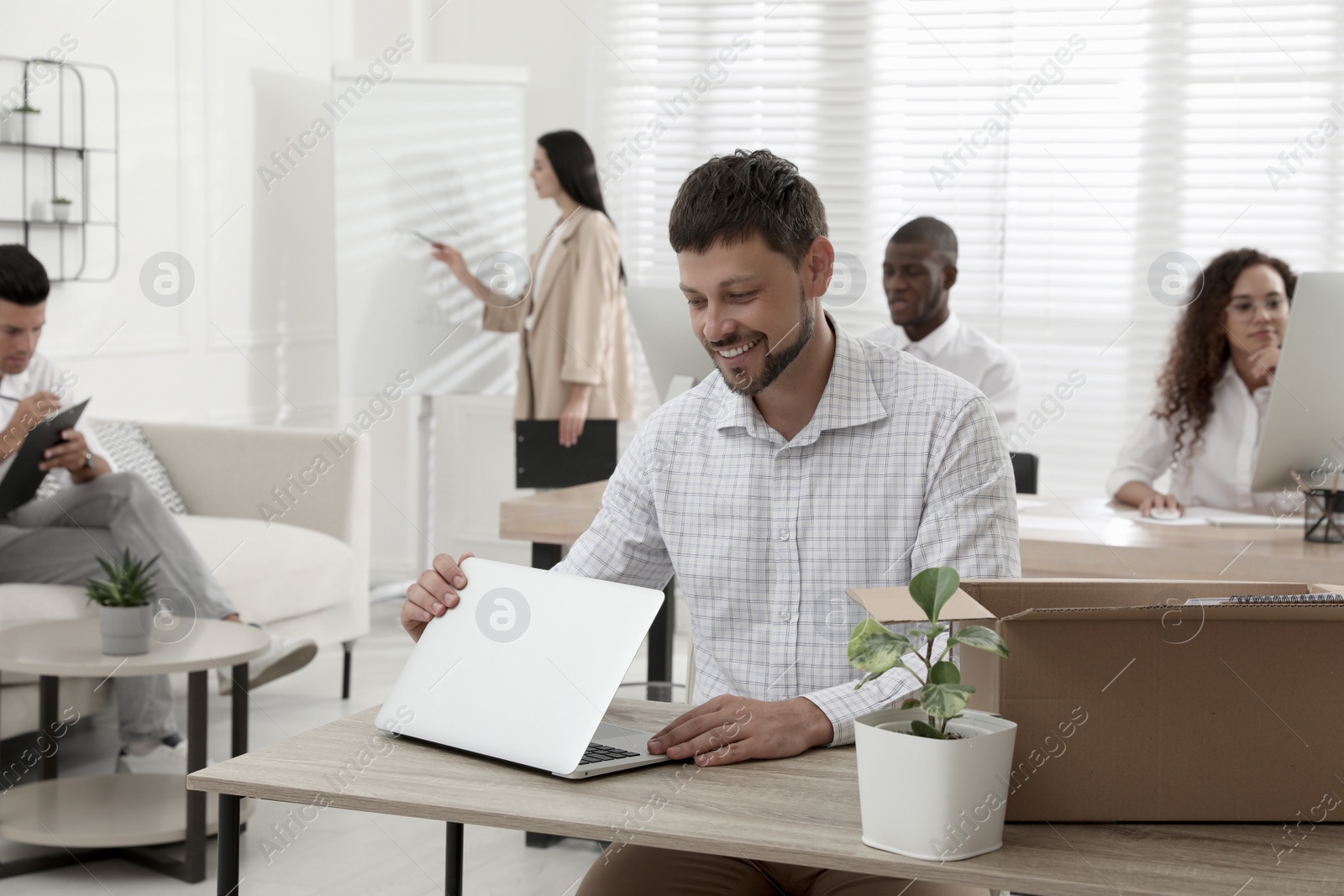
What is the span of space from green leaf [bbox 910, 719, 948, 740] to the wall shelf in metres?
3.53

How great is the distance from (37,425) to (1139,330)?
331 centimetres

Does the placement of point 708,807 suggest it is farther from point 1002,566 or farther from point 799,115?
point 799,115

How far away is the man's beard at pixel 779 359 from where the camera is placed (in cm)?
154

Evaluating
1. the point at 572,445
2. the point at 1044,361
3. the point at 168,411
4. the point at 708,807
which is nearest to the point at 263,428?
the point at 168,411

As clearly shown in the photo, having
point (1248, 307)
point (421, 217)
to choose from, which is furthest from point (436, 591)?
point (421, 217)

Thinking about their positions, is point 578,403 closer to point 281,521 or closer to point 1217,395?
point 281,521

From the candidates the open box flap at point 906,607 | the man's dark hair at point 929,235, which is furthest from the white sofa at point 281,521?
the open box flap at point 906,607

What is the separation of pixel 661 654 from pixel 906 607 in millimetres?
1894

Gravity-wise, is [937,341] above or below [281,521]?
above

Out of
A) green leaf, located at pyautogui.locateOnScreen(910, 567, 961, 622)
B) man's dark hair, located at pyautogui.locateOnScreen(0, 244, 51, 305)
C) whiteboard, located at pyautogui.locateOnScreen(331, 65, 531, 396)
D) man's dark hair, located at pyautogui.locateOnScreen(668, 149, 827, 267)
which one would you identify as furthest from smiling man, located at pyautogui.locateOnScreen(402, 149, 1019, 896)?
whiteboard, located at pyautogui.locateOnScreen(331, 65, 531, 396)

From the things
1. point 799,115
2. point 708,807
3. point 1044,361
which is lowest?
point 708,807

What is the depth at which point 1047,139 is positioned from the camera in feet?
14.2

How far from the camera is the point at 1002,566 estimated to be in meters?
1.44

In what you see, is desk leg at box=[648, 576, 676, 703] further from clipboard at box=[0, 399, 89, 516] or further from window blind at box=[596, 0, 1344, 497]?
window blind at box=[596, 0, 1344, 497]
